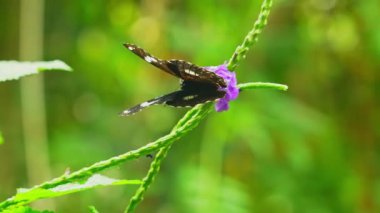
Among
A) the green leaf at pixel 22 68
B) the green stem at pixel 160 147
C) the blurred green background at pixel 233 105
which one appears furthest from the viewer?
the blurred green background at pixel 233 105

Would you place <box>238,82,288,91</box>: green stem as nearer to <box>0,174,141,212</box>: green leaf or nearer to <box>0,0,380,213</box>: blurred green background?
<box>0,174,141,212</box>: green leaf

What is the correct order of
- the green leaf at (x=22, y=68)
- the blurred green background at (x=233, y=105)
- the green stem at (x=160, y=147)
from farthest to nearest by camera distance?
the blurred green background at (x=233, y=105)
the green leaf at (x=22, y=68)
the green stem at (x=160, y=147)

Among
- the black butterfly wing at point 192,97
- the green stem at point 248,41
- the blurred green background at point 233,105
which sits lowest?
the black butterfly wing at point 192,97

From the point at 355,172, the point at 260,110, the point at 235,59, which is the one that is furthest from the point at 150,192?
the point at 235,59

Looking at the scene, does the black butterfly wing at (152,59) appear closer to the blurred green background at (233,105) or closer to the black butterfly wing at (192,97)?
the black butterfly wing at (192,97)

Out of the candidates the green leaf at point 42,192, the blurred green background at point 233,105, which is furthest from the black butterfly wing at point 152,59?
the blurred green background at point 233,105

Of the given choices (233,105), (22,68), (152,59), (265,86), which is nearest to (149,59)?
(152,59)

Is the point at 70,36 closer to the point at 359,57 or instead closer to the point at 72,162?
the point at 72,162
